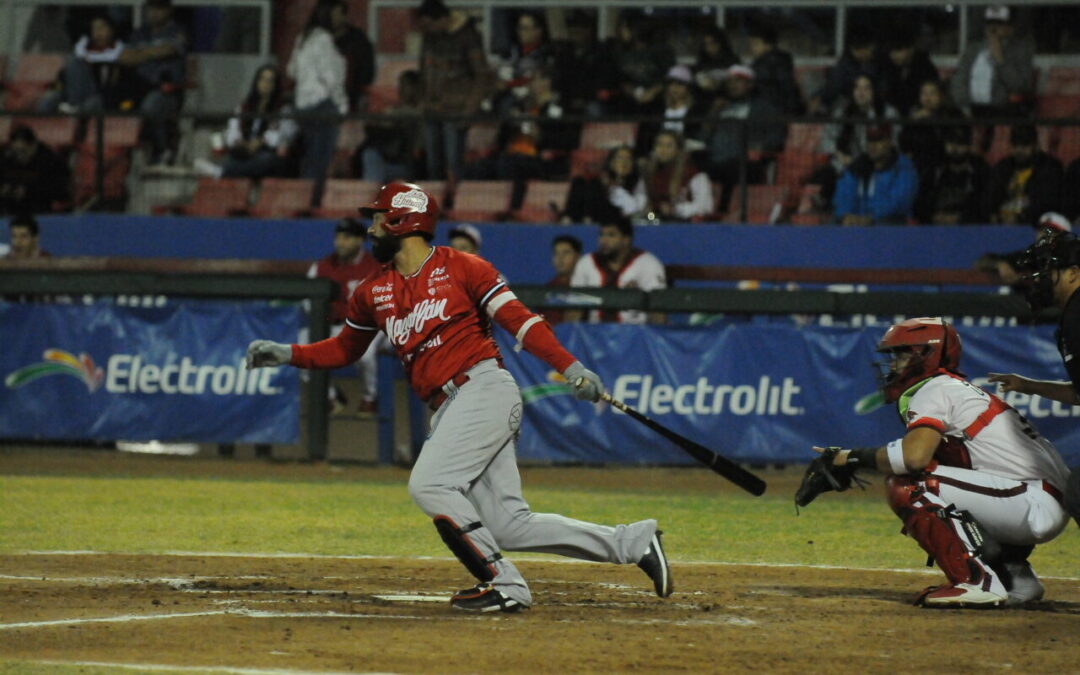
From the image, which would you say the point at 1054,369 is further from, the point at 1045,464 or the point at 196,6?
the point at 196,6

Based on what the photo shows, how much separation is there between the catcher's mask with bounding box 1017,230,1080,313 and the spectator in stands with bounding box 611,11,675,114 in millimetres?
8674

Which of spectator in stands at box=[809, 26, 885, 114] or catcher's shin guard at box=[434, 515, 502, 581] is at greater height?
spectator in stands at box=[809, 26, 885, 114]

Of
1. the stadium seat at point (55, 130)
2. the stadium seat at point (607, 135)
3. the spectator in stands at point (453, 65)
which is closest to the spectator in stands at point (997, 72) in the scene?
the stadium seat at point (607, 135)

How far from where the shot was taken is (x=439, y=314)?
7094 millimetres

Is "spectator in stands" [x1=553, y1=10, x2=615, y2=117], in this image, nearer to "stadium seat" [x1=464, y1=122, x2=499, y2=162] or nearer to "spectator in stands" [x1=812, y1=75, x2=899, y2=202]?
"stadium seat" [x1=464, y1=122, x2=499, y2=162]

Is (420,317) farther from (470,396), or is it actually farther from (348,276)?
(348,276)

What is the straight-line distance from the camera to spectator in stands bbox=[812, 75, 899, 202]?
14.6 metres

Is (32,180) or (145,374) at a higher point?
(32,180)

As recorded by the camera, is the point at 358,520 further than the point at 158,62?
No

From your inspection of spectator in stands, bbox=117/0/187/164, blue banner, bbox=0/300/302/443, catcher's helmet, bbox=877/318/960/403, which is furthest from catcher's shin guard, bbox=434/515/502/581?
spectator in stands, bbox=117/0/187/164

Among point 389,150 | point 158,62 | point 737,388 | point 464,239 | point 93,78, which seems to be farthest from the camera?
point 93,78

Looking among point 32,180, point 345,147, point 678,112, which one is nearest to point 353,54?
point 345,147

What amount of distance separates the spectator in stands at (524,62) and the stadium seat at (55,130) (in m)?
4.35

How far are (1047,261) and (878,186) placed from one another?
7553 mm
